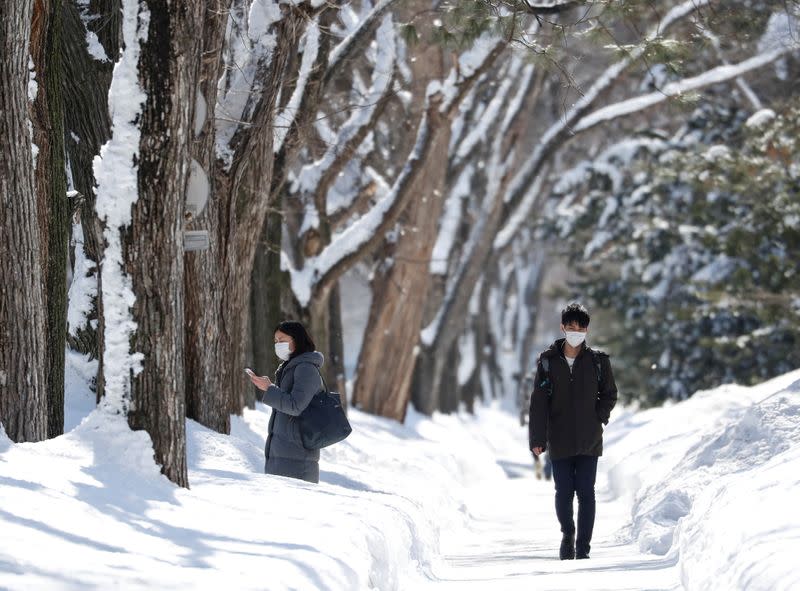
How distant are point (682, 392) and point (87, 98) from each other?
63.7ft

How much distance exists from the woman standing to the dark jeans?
1.65m

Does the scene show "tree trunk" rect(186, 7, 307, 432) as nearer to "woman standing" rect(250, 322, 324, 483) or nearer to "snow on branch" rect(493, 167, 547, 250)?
"woman standing" rect(250, 322, 324, 483)

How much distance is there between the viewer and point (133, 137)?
291 inches

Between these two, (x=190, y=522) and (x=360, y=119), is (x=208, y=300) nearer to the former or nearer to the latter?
(x=190, y=522)

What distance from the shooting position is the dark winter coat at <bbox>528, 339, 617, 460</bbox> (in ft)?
29.0

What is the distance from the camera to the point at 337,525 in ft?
23.9

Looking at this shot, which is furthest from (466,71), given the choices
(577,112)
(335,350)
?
(335,350)

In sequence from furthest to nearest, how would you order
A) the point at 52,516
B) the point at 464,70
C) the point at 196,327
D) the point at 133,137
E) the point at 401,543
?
the point at 464,70, the point at 196,327, the point at 401,543, the point at 133,137, the point at 52,516

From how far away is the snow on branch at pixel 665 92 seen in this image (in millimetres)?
18531

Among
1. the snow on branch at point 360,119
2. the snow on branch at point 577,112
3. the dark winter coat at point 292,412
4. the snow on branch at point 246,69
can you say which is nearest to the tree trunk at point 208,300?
the snow on branch at point 246,69

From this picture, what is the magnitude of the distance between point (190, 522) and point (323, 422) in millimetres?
2114

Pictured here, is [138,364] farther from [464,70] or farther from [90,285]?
[464,70]

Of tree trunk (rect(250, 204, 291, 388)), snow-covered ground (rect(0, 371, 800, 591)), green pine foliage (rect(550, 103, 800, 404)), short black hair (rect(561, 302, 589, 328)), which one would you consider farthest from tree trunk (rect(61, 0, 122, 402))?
green pine foliage (rect(550, 103, 800, 404))

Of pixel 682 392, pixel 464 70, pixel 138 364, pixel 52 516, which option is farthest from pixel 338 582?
pixel 682 392
